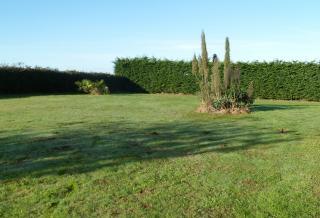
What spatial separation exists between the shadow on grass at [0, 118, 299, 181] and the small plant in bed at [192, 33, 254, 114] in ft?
12.3

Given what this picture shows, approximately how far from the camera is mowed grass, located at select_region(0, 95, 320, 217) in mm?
4754

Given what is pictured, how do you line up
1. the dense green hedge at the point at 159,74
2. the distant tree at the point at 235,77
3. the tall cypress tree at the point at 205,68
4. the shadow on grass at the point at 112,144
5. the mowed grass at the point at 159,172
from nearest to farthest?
1. the mowed grass at the point at 159,172
2. the shadow on grass at the point at 112,144
3. the tall cypress tree at the point at 205,68
4. the distant tree at the point at 235,77
5. the dense green hedge at the point at 159,74

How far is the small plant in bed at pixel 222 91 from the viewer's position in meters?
14.6

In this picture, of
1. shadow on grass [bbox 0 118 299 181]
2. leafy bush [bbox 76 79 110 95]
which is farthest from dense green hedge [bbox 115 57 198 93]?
shadow on grass [bbox 0 118 299 181]

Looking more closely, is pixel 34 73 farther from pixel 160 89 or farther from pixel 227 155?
pixel 227 155

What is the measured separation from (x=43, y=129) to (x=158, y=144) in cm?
334

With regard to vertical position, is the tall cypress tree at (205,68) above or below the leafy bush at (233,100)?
above

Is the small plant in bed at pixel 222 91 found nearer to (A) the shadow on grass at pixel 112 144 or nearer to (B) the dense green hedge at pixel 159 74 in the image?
(A) the shadow on grass at pixel 112 144

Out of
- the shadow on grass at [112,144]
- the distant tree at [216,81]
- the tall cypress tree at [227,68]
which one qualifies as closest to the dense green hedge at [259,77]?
the tall cypress tree at [227,68]

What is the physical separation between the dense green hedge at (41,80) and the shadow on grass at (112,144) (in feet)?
62.4

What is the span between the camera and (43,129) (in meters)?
10.1

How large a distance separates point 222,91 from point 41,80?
60.1 feet

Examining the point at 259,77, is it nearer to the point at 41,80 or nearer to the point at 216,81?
the point at 216,81

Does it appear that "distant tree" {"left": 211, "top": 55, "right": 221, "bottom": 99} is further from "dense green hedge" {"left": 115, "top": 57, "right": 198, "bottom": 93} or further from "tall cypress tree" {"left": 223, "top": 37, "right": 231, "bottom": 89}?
"dense green hedge" {"left": 115, "top": 57, "right": 198, "bottom": 93}
